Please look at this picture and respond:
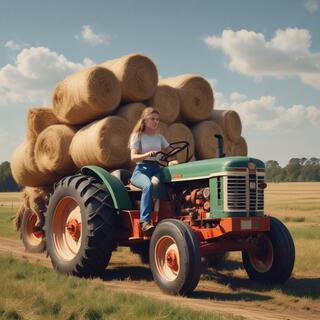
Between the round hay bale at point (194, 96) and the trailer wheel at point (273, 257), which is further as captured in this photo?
the round hay bale at point (194, 96)

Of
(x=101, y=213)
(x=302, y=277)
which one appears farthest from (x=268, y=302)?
(x=101, y=213)

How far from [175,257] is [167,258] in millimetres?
135

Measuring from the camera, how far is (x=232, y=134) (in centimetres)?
984

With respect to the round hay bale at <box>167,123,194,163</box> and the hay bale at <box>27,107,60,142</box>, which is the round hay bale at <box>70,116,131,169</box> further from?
the hay bale at <box>27,107,60,142</box>

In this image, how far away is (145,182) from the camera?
6480 mm

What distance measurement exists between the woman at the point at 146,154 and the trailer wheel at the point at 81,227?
0.54m

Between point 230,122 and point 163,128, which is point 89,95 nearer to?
point 163,128

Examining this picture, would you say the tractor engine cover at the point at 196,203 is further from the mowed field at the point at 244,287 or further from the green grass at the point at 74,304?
the green grass at the point at 74,304

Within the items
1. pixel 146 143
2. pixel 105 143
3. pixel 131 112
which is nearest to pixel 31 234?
pixel 105 143

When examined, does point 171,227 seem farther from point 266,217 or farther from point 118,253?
point 118,253

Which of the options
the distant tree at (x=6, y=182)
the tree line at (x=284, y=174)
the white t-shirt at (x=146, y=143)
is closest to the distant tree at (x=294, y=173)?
the tree line at (x=284, y=174)

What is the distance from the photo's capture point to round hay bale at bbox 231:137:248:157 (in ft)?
32.7

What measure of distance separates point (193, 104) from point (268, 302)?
478 cm

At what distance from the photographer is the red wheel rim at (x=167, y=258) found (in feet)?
19.8
